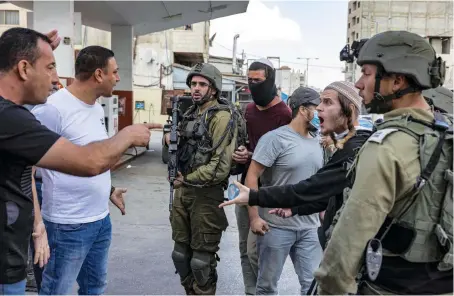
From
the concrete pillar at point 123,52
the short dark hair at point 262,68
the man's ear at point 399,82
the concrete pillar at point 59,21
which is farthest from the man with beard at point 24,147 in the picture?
the concrete pillar at point 123,52

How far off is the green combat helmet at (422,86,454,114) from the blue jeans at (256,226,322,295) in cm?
125

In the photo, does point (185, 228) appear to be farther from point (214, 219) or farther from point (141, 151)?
point (141, 151)

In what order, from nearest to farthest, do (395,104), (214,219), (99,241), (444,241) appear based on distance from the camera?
(444,241)
(395,104)
(99,241)
(214,219)

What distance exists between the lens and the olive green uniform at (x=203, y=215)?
11.2 ft

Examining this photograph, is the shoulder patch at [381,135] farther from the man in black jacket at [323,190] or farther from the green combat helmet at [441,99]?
the green combat helmet at [441,99]

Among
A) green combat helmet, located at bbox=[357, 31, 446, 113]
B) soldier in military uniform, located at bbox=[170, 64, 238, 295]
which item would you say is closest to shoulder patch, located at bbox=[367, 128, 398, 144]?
green combat helmet, located at bbox=[357, 31, 446, 113]

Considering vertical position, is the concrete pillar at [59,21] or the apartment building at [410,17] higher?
the apartment building at [410,17]

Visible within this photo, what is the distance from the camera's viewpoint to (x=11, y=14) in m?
27.3

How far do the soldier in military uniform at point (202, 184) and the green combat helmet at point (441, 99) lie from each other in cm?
156

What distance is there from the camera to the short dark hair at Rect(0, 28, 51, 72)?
1784mm

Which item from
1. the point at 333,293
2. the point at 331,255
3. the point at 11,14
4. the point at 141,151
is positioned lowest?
the point at 141,151

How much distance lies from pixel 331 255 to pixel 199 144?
2092 mm

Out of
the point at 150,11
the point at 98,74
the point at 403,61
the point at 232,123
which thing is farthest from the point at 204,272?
the point at 150,11

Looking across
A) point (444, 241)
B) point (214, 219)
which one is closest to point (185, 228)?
point (214, 219)
